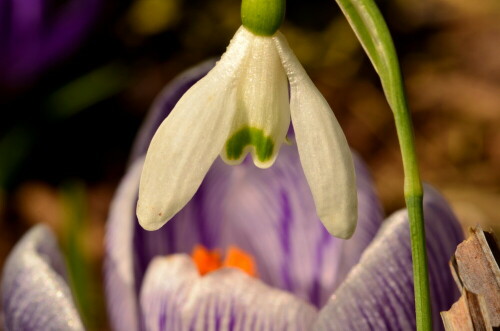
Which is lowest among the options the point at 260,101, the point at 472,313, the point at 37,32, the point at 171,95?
the point at 472,313

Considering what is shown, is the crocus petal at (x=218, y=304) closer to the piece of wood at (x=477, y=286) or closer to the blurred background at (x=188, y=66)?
the piece of wood at (x=477, y=286)

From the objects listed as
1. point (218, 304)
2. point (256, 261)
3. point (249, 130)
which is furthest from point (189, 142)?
point (256, 261)

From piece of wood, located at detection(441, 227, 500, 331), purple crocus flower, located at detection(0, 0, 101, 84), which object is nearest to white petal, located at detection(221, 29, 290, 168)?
piece of wood, located at detection(441, 227, 500, 331)

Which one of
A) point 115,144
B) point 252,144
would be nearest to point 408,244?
point 252,144

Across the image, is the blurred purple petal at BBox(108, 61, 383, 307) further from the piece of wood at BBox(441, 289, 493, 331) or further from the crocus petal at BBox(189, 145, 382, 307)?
the piece of wood at BBox(441, 289, 493, 331)

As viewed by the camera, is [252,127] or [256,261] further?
[256,261]

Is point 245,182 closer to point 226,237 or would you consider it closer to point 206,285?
point 226,237

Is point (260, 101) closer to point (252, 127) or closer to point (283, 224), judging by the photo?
point (252, 127)
